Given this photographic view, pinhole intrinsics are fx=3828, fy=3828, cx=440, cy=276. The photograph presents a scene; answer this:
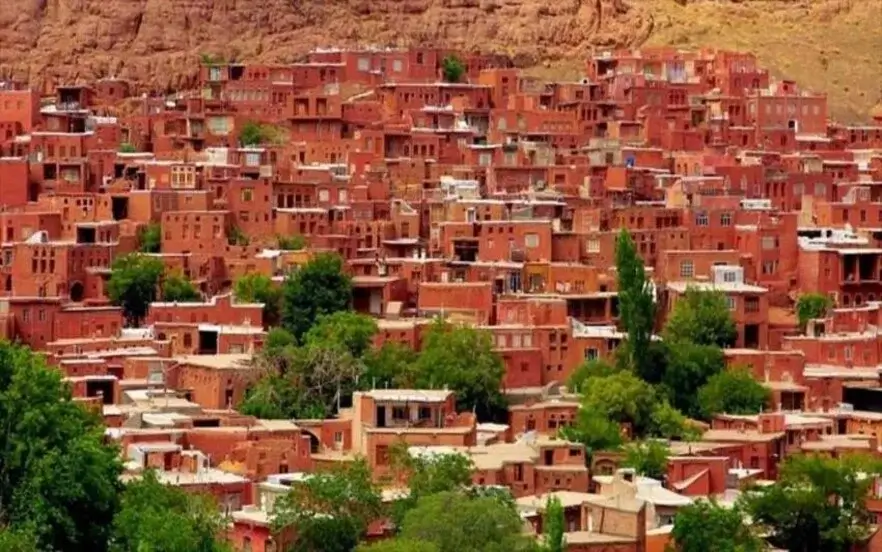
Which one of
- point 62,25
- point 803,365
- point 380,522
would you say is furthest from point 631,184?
point 380,522

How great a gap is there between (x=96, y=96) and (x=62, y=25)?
199 inches

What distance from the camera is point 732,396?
187ft

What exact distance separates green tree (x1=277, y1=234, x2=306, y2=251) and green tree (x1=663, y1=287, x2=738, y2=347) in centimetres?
639

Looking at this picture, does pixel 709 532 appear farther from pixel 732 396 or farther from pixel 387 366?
pixel 387 366

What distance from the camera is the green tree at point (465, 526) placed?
151 ft

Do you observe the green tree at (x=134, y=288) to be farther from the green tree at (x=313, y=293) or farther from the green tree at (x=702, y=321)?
the green tree at (x=702, y=321)

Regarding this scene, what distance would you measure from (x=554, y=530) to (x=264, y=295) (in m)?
14.6

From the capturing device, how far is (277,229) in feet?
209

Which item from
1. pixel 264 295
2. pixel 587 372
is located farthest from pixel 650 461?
pixel 264 295

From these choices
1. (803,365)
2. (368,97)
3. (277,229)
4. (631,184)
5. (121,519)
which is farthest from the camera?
(368,97)

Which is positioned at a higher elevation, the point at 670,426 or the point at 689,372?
the point at 689,372

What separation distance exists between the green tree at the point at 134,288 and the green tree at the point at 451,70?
624 inches

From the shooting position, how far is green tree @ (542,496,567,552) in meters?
46.4

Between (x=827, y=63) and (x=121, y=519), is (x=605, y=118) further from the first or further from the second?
(x=121, y=519)
